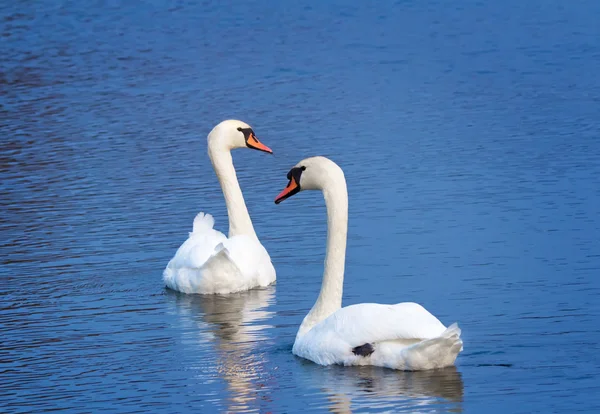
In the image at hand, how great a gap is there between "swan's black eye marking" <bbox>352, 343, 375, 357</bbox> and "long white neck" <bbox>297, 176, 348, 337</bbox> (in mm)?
736

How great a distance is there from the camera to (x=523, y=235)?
1325 centimetres

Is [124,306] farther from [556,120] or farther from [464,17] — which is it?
[464,17]

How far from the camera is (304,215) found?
1490cm

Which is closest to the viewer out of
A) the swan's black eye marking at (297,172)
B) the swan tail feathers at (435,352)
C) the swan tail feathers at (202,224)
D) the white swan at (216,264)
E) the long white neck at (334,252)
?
the swan tail feathers at (435,352)

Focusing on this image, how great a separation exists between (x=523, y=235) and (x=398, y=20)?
883 inches

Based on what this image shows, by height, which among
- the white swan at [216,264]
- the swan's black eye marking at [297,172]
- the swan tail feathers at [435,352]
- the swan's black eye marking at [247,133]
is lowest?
the swan tail feathers at [435,352]

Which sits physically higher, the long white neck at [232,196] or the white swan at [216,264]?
the long white neck at [232,196]

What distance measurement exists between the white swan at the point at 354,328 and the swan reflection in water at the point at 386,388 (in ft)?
0.24

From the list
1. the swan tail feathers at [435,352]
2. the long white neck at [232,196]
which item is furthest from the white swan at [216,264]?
the swan tail feathers at [435,352]

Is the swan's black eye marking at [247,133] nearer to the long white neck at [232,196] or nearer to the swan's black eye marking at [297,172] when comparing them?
the long white neck at [232,196]

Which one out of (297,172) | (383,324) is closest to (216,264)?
(297,172)

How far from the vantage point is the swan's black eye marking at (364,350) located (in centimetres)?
934

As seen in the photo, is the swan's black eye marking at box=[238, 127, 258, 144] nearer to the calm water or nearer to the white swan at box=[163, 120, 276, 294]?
the calm water

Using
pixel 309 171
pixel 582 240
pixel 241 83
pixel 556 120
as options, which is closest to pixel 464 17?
pixel 241 83
